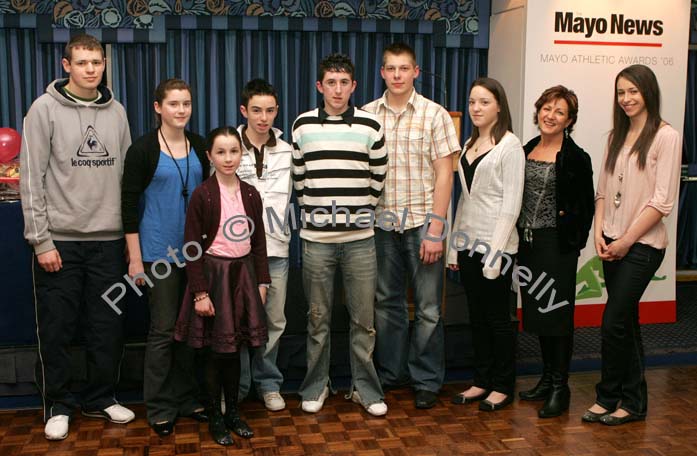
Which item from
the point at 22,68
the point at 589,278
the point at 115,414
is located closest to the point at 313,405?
the point at 115,414


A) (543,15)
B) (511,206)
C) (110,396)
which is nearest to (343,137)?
(511,206)

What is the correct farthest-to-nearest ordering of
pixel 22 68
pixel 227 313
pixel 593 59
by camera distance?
pixel 22 68, pixel 593 59, pixel 227 313

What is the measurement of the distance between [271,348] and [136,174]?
2.92ft

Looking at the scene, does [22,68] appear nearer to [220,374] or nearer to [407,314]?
[220,374]

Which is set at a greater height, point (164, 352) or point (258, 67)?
point (258, 67)

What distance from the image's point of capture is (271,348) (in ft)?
10.0

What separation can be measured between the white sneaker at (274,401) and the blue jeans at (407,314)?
0.49m

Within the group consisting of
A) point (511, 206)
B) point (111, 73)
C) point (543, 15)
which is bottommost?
point (511, 206)

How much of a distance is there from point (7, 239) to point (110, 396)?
78cm

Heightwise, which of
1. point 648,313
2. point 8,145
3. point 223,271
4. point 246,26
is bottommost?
point 648,313

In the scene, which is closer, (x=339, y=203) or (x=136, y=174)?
(x=136, y=174)

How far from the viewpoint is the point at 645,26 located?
13.6 feet

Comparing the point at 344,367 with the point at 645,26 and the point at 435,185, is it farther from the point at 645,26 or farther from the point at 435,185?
the point at 645,26

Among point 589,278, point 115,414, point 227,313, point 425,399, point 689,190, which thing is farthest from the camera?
point 689,190
